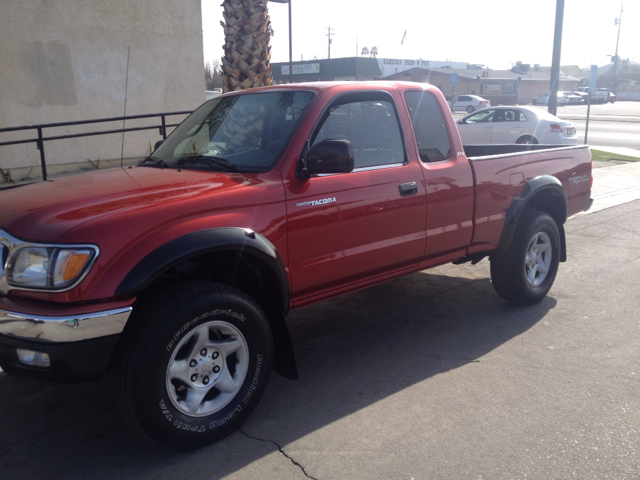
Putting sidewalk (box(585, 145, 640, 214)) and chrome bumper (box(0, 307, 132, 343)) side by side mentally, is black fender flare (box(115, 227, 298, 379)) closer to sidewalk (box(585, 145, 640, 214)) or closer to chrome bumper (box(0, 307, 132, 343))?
chrome bumper (box(0, 307, 132, 343))

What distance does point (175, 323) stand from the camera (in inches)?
116

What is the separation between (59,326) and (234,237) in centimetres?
99

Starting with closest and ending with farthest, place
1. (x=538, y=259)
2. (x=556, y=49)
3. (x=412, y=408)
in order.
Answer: (x=412, y=408)
(x=538, y=259)
(x=556, y=49)

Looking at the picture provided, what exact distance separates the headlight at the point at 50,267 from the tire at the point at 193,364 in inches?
15.6

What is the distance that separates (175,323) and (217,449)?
81cm

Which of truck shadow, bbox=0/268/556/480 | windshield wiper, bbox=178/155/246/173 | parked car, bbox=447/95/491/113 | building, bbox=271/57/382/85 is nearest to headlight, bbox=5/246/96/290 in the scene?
truck shadow, bbox=0/268/556/480

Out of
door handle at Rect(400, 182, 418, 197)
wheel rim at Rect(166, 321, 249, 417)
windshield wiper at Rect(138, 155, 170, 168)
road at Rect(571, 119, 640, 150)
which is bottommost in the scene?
wheel rim at Rect(166, 321, 249, 417)

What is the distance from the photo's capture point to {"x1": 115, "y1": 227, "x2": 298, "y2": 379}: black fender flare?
2.89 metres

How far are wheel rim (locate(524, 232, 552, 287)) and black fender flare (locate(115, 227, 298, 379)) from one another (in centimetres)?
273

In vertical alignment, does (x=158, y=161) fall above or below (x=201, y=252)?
above

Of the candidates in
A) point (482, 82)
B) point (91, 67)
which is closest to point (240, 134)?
point (91, 67)

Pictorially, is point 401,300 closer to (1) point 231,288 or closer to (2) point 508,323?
(2) point 508,323

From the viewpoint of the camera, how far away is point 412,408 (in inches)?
143

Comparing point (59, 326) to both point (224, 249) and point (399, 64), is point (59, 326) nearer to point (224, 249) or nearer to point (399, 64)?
point (224, 249)
